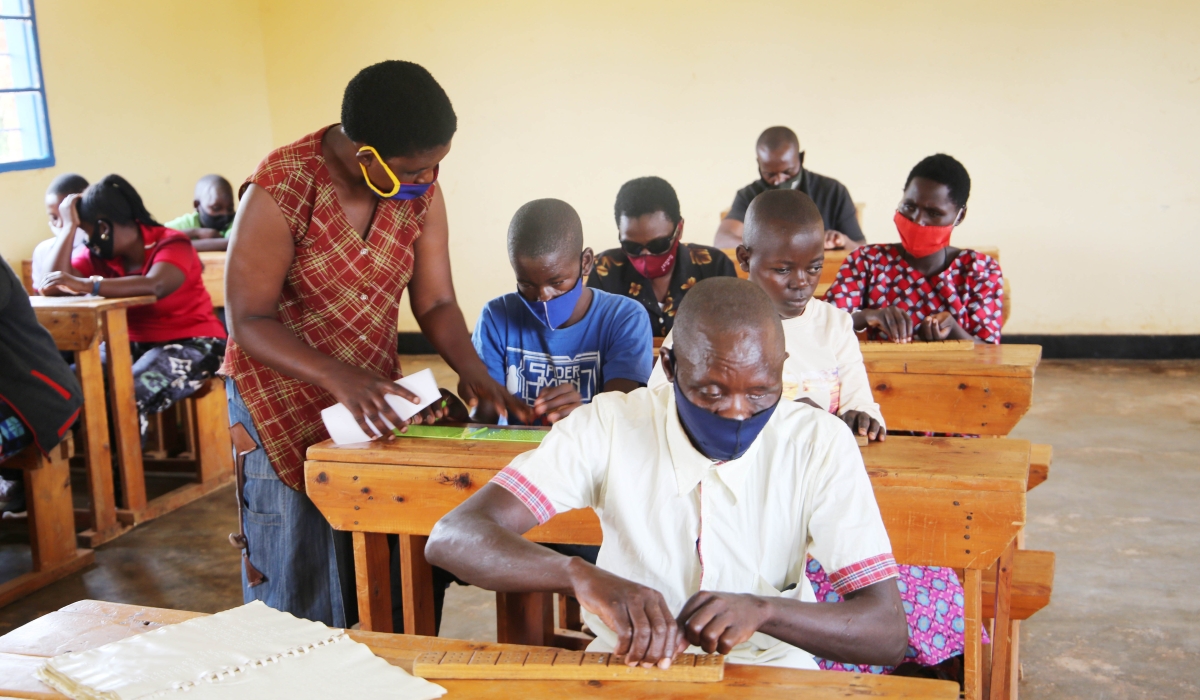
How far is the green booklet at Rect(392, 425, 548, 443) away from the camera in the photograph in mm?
2256

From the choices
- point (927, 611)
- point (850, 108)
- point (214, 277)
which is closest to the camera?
point (927, 611)

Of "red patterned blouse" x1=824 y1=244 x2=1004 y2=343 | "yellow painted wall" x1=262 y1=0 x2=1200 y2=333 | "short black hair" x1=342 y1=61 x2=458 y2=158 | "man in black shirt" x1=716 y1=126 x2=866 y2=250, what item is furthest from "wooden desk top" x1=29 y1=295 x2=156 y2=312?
"yellow painted wall" x1=262 y1=0 x2=1200 y2=333

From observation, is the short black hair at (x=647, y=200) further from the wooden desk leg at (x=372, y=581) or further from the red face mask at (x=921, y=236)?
the wooden desk leg at (x=372, y=581)

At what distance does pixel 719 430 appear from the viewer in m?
1.57

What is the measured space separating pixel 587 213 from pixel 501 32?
1714 mm

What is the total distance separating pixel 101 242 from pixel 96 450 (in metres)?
1.13

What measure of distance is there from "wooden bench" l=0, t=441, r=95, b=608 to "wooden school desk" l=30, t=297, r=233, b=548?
1.03 feet

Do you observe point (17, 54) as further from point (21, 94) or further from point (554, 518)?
point (554, 518)

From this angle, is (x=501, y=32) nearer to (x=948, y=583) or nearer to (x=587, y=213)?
(x=587, y=213)

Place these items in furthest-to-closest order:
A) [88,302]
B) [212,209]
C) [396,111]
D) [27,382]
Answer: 1. [212,209]
2. [88,302]
3. [27,382]
4. [396,111]

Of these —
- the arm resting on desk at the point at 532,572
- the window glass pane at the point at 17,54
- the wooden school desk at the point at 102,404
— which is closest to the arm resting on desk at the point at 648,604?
the arm resting on desk at the point at 532,572

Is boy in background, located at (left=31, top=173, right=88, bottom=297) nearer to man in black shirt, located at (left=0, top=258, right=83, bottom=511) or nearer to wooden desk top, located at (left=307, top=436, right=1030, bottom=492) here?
man in black shirt, located at (left=0, top=258, right=83, bottom=511)

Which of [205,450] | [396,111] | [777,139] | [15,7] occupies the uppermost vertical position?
[15,7]

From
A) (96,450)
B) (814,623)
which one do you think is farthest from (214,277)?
(814,623)
